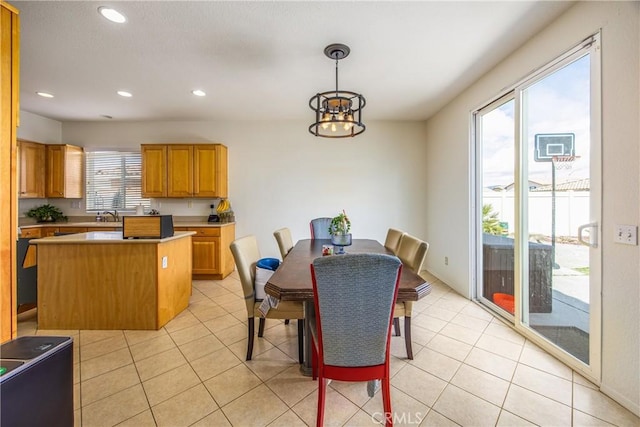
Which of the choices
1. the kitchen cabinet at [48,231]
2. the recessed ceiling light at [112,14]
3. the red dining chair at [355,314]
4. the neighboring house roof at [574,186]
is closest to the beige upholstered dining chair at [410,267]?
the red dining chair at [355,314]

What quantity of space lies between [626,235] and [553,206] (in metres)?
0.63

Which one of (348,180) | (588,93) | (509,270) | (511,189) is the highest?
(588,93)

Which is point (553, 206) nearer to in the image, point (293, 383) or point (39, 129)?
point (293, 383)

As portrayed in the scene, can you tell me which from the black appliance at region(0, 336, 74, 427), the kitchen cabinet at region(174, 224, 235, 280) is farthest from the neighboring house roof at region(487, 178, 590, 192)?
the kitchen cabinet at region(174, 224, 235, 280)

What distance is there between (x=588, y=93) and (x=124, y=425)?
3.66 metres

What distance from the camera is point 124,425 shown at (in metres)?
1.42

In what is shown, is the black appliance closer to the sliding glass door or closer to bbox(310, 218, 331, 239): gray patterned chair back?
bbox(310, 218, 331, 239): gray patterned chair back

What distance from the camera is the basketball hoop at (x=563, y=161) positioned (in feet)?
6.41

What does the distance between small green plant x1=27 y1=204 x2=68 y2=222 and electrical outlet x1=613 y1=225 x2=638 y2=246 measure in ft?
22.0

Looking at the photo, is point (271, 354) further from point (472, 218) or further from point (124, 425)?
point (472, 218)

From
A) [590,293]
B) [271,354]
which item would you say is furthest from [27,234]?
[590,293]

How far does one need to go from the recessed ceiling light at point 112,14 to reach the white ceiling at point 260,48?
0.05 meters

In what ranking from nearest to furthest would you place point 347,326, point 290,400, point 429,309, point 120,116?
1. point 347,326
2. point 290,400
3. point 429,309
4. point 120,116

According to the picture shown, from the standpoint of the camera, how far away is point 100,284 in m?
2.44
